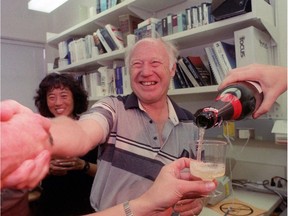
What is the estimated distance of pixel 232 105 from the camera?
2.40 feet

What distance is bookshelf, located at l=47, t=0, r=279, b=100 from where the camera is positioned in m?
1.46

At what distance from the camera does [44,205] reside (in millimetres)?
1691

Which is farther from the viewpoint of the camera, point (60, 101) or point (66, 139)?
point (60, 101)

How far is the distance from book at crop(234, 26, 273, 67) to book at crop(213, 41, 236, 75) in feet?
0.25

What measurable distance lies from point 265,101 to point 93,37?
2081mm

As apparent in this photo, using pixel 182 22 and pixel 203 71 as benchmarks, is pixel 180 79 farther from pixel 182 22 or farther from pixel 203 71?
pixel 182 22

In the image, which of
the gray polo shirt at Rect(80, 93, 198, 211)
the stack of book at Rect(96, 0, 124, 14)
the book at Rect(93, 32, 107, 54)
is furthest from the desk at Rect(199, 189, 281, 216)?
the stack of book at Rect(96, 0, 124, 14)

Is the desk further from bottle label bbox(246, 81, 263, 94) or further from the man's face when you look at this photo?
bottle label bbox(246, 81, 263, 94)

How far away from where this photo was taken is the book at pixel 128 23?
219 cm

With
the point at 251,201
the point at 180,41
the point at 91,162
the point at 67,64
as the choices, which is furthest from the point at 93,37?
the point at 251,201

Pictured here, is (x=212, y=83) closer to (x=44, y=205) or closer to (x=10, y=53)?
(x=44, y=205)

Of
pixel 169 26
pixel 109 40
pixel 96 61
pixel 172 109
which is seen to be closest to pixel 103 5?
pixel 109 40

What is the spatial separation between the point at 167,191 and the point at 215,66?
42.6 inches

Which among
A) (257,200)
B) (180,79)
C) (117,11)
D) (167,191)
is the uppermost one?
(117,11)
